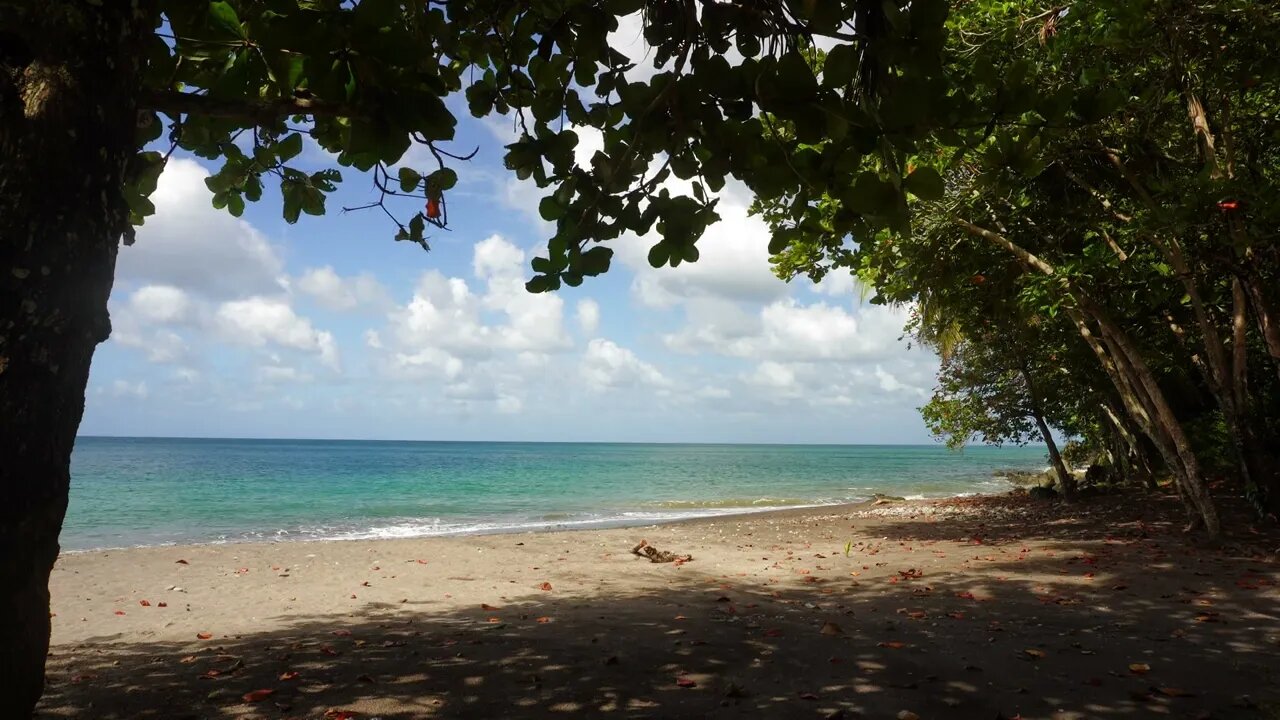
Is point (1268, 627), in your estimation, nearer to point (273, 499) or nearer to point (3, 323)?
point (3, 323)

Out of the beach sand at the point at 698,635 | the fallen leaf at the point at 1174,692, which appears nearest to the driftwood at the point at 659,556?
the beach sand at the point at 698,635

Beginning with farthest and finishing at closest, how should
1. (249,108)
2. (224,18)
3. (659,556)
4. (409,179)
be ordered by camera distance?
(659,556) → (409,179) → (249,108) → (224,18)

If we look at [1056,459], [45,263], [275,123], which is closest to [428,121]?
[275,123]

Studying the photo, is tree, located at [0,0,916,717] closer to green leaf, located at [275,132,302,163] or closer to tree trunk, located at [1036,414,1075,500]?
green leaf, located at [275,132,302,163]

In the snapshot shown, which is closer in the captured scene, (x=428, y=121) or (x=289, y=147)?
(x=428, y=121)

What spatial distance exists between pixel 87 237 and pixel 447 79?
2.28m

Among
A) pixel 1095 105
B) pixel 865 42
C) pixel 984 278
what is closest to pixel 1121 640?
pixel 1095 105

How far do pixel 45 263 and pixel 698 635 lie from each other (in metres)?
4.79

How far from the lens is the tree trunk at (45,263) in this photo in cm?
155

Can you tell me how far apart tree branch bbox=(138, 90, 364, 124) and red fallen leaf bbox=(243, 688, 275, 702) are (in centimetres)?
327

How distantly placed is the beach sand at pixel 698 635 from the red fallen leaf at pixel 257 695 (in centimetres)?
3

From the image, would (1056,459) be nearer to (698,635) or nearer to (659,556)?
(659,556)

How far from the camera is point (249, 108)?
90.1 inches

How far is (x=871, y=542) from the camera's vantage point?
Result: 12.9 meters
